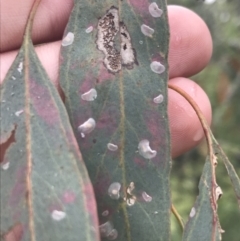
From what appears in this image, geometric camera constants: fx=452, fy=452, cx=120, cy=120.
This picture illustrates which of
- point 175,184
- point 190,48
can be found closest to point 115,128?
point 190,48

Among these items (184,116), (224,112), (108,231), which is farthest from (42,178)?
(224,112)

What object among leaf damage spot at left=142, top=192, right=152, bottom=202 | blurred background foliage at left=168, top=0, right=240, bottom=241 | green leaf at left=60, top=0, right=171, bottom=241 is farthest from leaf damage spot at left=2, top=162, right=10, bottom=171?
blurred background foliage at left=168, top=0, right=240, bottom=241

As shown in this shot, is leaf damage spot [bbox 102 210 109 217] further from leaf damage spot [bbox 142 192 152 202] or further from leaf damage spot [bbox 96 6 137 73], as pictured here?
leaf damage spot [bbox 96 6 137 73]

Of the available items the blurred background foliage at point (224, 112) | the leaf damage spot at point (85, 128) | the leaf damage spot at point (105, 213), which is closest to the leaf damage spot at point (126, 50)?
the leaf damage spot at point (85, 128)

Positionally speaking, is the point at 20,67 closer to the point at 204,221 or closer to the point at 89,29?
the point at 89,29

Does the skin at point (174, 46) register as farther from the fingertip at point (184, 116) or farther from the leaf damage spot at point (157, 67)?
the leaf damage spot at point (157, 67)

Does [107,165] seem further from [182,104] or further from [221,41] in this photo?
[221,41]
